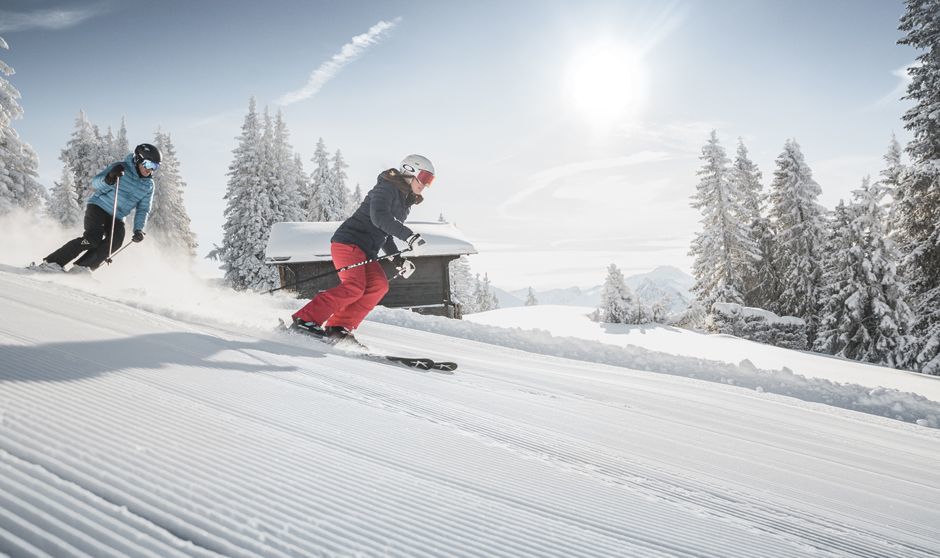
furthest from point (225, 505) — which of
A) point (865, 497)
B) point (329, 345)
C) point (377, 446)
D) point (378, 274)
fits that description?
point (378, 274)

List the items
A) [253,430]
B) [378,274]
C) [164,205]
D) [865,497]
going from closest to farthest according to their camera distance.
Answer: [253,430] → [865,497] → [378,274] → [164,205]

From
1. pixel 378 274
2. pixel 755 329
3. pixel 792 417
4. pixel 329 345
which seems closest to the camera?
pixel 792 417

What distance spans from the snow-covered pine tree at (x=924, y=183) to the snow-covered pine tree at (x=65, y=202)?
52219mm

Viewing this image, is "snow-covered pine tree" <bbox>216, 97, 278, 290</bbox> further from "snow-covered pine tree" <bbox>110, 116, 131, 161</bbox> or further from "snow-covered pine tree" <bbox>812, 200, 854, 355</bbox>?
"snow-covered pine tree" <bbox>812, 200, 854, 355</bbox>

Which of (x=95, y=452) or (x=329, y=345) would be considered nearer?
(x=95, y=452)

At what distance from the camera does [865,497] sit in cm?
281

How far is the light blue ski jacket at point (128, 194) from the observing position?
334 inches

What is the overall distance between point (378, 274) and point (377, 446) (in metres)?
3.98

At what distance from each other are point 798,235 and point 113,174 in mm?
37355

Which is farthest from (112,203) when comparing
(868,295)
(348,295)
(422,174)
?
(868,295)

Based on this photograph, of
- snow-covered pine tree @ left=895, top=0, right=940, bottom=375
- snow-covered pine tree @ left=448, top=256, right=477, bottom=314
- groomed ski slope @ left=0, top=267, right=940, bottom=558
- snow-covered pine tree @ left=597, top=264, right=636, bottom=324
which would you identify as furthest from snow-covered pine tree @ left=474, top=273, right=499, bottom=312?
groomed ski slope @ left=0, top=267, right=940, bottom=558

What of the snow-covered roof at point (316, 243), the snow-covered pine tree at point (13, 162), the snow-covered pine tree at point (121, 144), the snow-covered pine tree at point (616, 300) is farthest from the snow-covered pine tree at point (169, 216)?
the snow-covered pine tree at point (616, 300)

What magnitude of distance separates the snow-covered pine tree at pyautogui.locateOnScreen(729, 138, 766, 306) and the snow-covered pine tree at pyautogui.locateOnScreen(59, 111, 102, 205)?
53.1 m

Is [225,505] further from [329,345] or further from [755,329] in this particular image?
[755,329]
